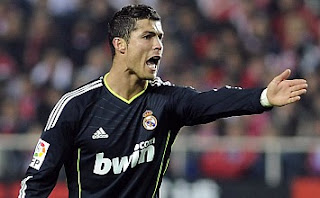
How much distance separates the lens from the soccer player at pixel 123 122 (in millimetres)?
5664

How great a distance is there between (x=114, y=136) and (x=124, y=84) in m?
0.35

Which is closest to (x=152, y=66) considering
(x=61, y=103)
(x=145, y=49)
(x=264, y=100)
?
(x=145, y=49)

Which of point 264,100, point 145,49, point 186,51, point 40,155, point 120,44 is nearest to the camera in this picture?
point 264,100

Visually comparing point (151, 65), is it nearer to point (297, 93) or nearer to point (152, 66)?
point (152, 66)

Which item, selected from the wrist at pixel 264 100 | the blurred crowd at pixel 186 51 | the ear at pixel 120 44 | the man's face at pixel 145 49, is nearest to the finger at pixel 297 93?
the wrist at pixel 264 100

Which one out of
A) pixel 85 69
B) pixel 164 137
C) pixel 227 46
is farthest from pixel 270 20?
pixel 164 137

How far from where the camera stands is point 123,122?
5852 mm

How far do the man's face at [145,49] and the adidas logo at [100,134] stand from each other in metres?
0.41

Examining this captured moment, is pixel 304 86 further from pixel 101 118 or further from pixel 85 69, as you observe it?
pixel 85 69

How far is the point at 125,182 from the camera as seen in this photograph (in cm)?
577

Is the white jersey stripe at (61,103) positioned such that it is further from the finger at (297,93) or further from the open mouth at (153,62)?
the finger at (297,93)

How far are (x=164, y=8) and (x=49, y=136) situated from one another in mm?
7739

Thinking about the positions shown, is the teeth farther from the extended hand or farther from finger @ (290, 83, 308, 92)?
finger @ (290, 83, 308, 92)

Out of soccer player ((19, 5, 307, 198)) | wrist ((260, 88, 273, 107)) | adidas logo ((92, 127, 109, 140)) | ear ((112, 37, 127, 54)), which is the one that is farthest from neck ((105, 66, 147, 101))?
wrist ((260, 88, 273, 107))
